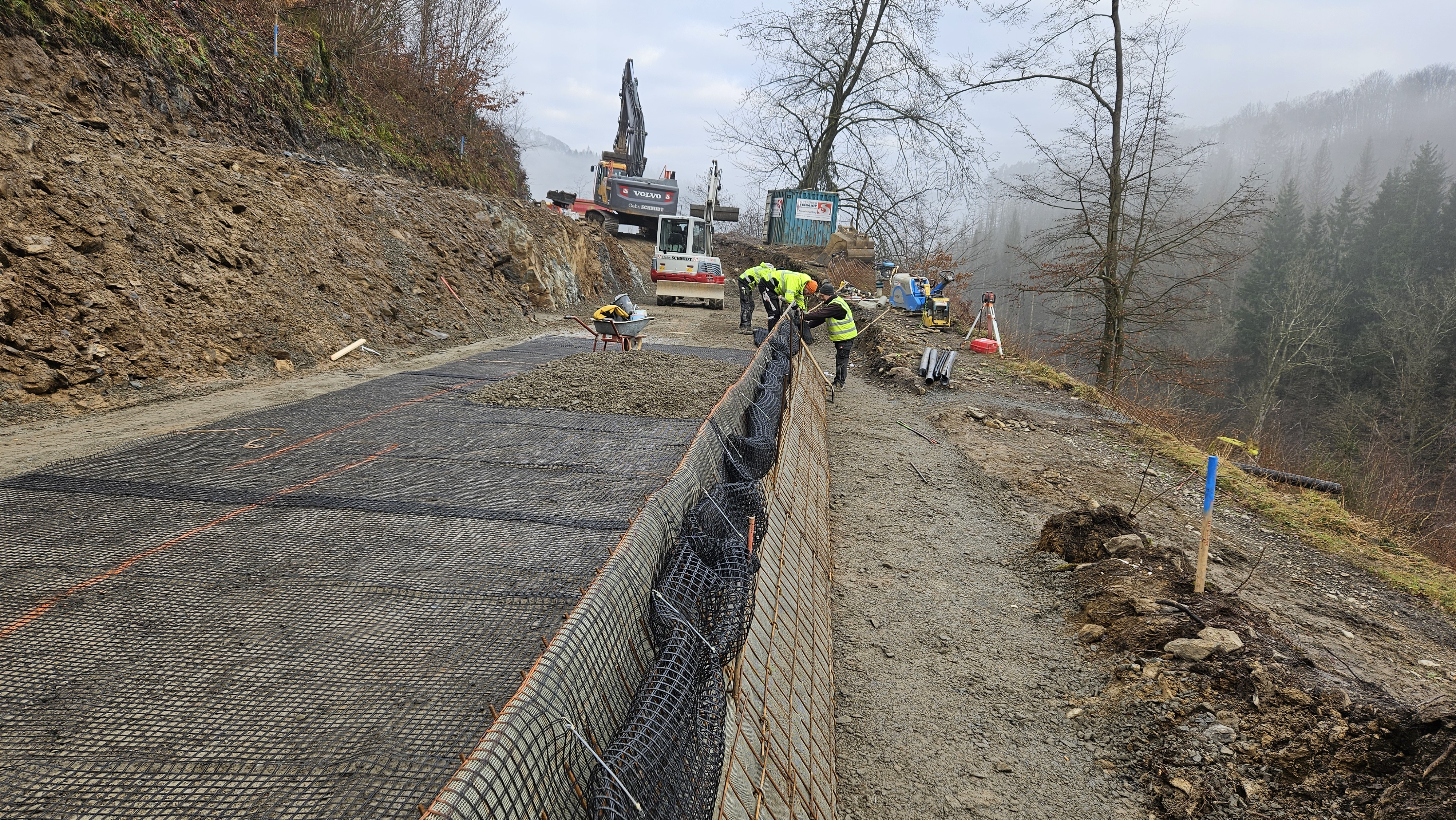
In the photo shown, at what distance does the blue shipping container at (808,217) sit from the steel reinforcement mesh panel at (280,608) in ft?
74.7

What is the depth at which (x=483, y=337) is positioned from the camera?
1195 centimetres

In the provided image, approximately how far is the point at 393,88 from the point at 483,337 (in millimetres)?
9008

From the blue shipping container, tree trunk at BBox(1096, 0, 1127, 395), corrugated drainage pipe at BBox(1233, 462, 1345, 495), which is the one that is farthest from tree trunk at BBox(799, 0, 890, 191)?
corrugated drainage pipe at BBox(1233, 462, 1345, 495)

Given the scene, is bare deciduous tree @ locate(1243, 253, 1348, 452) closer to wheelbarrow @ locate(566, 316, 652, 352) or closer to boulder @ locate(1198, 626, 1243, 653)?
wheelbarrow @ locate(566, 316, 652, 352)

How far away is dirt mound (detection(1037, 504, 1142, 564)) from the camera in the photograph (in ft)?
19.0

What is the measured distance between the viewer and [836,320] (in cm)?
1077

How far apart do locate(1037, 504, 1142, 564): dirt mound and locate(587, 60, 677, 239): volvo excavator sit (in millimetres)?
19497

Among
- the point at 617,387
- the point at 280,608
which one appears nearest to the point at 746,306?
the point at 617,387

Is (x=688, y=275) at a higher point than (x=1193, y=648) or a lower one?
higher

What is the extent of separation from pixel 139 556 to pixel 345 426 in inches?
95.3

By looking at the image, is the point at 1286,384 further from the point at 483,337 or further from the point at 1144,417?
the point at 483,337

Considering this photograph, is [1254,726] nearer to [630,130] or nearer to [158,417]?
[158,417]

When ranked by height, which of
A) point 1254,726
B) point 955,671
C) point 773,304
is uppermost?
point 773,304

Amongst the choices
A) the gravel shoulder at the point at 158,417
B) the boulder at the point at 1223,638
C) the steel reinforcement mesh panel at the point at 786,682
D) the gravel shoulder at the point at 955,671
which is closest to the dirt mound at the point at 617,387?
the steel reinforcement mesh panel at the point at 786,682
